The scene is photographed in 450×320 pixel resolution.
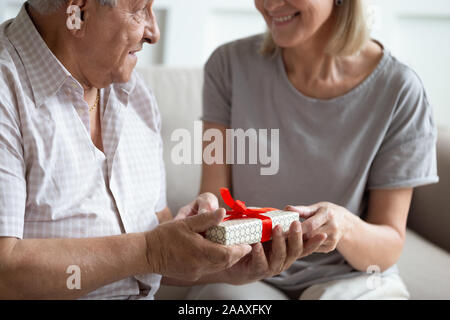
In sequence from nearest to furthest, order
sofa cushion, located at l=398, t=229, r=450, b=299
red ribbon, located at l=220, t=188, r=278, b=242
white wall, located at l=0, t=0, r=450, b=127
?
red ribbon, located at l=220, t=188, r=278, b=242 < sofa cushion, located at l=398, t=229, r=450, b=299 < white wall, located at l=0, t=0, r=450, b=127

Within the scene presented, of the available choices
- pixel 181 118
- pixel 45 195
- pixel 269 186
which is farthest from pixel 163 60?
pixel 45 195

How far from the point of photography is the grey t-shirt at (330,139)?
3.87ft

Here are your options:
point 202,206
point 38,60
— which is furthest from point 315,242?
point 38,60

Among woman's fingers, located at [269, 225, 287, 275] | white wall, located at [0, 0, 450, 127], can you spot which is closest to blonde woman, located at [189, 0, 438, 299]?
woman's fingers, located at [269, 225, 287, 275]

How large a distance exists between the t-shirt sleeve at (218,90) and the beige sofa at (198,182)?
287 millimetres

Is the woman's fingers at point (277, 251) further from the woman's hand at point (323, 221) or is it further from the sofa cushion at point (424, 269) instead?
the sofa cushion at point (424, 269)

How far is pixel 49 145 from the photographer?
0.87 metres

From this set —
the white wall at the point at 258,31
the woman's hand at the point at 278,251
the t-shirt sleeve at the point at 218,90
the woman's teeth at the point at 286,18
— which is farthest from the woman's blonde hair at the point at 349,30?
the white wall at the point at 258,31

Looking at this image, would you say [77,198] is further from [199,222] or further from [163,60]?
[163,60]

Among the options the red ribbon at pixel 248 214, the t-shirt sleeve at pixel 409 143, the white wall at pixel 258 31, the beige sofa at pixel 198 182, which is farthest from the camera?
the white wall at pixel 258 31

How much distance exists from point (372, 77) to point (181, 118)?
641 mm

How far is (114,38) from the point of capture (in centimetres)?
88

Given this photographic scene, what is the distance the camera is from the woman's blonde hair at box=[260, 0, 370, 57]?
121 cm

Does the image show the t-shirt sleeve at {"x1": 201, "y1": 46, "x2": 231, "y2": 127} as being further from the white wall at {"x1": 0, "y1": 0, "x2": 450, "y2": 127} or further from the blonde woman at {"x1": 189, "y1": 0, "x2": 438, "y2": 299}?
the white wall at {"x1": 0, "y1": 0, "x2": 450, "y2": 127}
